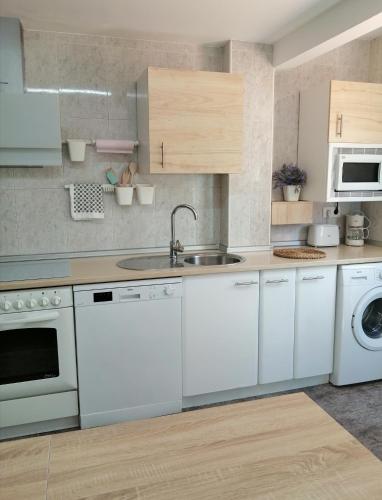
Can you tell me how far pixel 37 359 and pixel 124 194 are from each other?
3.93ft

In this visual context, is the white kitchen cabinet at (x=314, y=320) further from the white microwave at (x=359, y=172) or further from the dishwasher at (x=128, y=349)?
the dishwasher at (x=128, y=349)

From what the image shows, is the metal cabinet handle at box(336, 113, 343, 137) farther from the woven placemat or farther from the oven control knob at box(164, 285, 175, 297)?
the oven control knob at box(164, 285, 175, 297)

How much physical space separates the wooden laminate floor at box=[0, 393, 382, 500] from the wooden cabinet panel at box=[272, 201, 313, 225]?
2.27 m

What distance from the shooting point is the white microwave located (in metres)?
2.99

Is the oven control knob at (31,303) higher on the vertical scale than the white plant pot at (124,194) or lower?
lower

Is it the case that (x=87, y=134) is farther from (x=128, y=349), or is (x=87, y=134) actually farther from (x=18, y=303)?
(x=128, y=349)

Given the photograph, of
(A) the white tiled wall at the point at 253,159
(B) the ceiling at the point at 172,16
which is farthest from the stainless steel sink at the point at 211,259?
(B) the ceiling at the point at 172,16

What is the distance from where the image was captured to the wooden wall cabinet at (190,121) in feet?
8.45

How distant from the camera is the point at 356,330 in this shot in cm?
290

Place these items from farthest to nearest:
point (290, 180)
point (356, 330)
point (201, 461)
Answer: point (290, 180)
point (356, 330)
point (201, 461)

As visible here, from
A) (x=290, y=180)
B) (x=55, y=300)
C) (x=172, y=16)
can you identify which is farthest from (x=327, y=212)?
(x=55, y=300)

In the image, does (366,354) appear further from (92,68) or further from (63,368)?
(92,68)

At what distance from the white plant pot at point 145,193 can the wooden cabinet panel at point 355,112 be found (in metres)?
1.32

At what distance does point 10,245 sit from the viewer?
2777 mm
